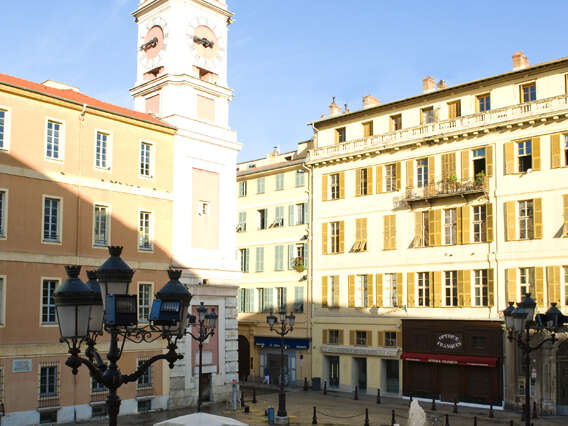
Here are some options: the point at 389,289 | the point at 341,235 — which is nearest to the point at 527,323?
the point at 389,289

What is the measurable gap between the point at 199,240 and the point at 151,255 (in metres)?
3.17

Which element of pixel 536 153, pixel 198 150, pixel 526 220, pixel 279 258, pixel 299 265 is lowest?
pixel 299 265

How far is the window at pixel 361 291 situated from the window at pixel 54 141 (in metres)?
19.8

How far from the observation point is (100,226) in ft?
99.9

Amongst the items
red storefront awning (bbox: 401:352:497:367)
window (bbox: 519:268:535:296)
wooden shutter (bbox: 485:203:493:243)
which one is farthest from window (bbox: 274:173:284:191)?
window (bbox: 519:268:535:296)

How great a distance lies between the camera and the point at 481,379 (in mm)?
35406

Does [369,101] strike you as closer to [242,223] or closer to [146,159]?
[242,223]

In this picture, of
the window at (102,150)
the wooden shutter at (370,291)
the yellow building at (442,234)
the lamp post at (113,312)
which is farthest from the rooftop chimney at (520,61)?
the lamp post at (113,312)

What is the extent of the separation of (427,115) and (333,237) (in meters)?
9.60

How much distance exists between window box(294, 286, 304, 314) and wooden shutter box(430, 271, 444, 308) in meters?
9.92

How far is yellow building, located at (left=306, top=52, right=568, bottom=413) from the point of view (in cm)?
3391

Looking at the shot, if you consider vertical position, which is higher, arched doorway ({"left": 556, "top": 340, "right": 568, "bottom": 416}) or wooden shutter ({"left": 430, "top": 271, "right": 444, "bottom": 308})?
wooden shutter ({"left": 430, "top": 271, "right": 444, "bottom": 308})

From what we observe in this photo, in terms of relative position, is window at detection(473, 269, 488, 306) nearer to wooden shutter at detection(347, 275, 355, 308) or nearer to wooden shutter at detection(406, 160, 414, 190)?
wooden shutter at detection(406, 160, 414, 190)

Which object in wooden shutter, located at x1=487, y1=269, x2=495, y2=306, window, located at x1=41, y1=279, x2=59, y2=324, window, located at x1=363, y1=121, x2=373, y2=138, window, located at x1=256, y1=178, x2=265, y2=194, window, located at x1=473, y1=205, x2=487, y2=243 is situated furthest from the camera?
window, located at x1=256, y1=178, x2=265, y2=194
